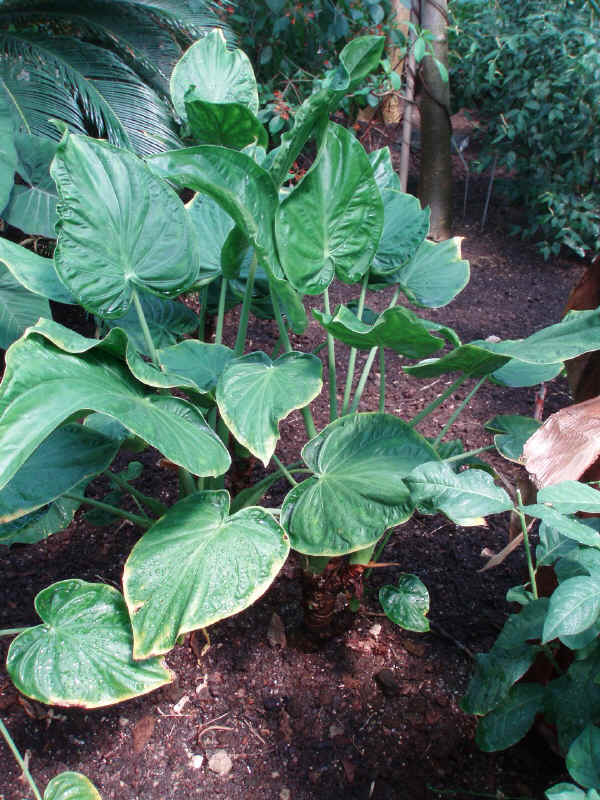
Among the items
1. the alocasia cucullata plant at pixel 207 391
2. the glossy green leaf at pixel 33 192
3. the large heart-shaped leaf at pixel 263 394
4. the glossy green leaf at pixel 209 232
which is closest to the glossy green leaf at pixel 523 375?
the alocasia cucullata plant at pixel 207 391

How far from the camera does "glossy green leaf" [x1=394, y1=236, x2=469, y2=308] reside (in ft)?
3.96

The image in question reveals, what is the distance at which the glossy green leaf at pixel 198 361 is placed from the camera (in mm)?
1049

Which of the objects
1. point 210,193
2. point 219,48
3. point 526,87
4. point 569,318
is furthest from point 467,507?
point 526,87

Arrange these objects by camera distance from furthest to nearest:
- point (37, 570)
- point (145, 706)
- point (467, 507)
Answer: point (37, 570) < point (145, 706) < point (467, 507)

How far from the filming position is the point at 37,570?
55.7 inches

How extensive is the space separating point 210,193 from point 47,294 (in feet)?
1.19

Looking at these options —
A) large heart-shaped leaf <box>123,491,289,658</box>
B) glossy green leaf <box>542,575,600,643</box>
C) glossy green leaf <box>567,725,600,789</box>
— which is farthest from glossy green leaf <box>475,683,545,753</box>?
large heart-shaped leaf <box>123,491,289,658</box>

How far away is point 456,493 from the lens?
791 mm

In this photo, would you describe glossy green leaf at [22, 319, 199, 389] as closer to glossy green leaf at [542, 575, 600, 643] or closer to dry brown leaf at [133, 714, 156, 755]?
glossy green leaf at [542, 575, 600, 643]

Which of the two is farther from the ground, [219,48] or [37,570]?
[219,48]

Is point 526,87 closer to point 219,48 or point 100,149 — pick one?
point 219,48

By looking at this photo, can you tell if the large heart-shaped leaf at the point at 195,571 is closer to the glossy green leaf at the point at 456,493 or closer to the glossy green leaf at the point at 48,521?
the glossy green leaf at the point at 456,493

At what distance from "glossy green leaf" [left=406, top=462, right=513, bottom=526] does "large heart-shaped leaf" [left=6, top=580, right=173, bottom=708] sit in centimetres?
45

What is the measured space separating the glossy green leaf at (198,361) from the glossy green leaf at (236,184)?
20 centimetres
